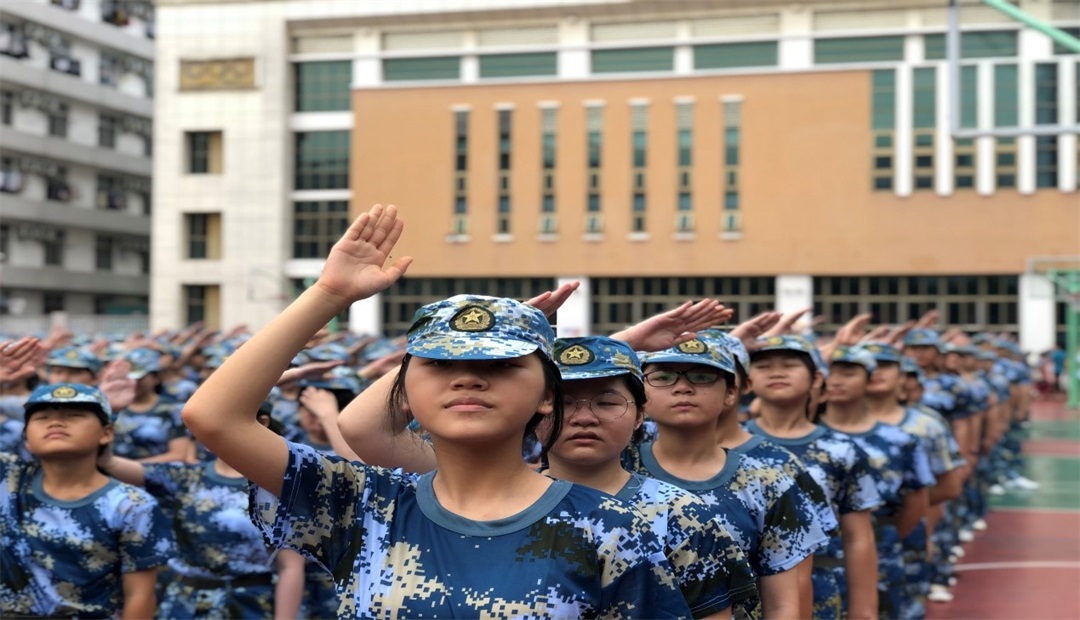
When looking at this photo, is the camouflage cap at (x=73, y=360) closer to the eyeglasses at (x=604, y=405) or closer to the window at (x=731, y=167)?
the eyeglasses at (x=604, y=405)

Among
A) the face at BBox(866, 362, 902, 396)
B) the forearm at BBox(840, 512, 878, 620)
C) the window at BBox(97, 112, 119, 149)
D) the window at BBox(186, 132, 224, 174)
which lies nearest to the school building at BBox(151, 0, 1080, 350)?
the window at BBox(186, 132, 224, 174)

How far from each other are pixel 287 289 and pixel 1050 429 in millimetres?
31536

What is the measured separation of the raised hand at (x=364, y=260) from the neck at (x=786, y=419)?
9.56ft

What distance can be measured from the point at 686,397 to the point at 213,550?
259 cm

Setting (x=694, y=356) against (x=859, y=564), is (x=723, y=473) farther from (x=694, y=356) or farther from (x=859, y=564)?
(x=859, y=564)

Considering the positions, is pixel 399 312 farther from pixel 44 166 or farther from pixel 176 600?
pixel 176 600

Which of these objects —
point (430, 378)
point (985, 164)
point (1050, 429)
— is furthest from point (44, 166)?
point (430, 378)

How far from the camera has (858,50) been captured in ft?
147

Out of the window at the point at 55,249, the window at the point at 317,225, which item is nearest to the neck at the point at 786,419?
the window at the point at 317,225

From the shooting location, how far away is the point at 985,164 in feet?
139

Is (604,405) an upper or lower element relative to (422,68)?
lower

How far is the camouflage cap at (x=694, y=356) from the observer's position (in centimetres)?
401

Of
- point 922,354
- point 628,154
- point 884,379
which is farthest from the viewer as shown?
point 628,154

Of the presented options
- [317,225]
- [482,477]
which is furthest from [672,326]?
[317,225]
